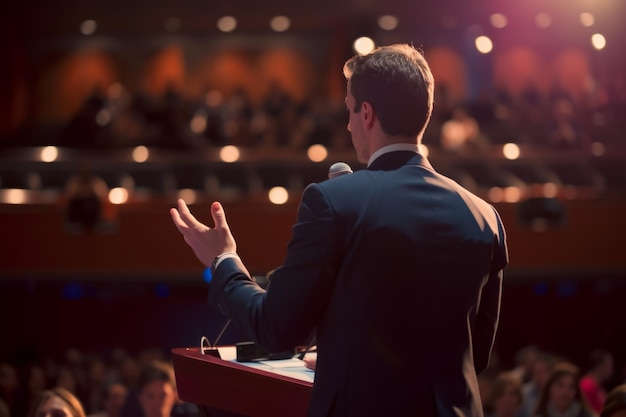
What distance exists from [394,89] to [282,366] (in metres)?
0.61

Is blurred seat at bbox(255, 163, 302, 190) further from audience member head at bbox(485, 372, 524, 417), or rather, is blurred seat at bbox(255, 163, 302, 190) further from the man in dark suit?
the man in dark suit

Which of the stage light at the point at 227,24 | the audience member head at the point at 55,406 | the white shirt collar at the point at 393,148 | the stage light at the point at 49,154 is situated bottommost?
the audience member head at the point at 55,406

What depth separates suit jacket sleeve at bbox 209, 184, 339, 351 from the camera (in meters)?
1.63

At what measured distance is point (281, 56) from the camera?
21.8 m

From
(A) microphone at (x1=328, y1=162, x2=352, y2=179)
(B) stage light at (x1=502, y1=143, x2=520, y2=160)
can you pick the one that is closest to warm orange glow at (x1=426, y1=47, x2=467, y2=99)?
(B) stage light at (x1=502, y1=143, x2=520, y2=160)

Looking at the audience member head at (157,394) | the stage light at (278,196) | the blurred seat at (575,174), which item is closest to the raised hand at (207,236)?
the audience member head at (157,394)

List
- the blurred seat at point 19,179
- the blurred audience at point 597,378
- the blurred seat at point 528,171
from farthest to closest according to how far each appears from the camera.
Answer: the blurred seat at point 19,179
the blurred seat at point 528,171
the blurred audience at point 597,378

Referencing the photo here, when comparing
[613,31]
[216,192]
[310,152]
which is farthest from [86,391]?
[613,31]

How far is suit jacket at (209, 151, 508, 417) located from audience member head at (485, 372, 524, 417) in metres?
4.99

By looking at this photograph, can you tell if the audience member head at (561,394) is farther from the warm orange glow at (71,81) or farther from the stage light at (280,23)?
the warm orange glow at (71,81)

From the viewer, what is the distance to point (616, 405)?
414 centimetres

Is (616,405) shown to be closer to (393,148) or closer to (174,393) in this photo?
(174,393)

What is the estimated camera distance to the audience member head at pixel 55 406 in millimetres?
4262

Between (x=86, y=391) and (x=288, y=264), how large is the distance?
932 centimetres
